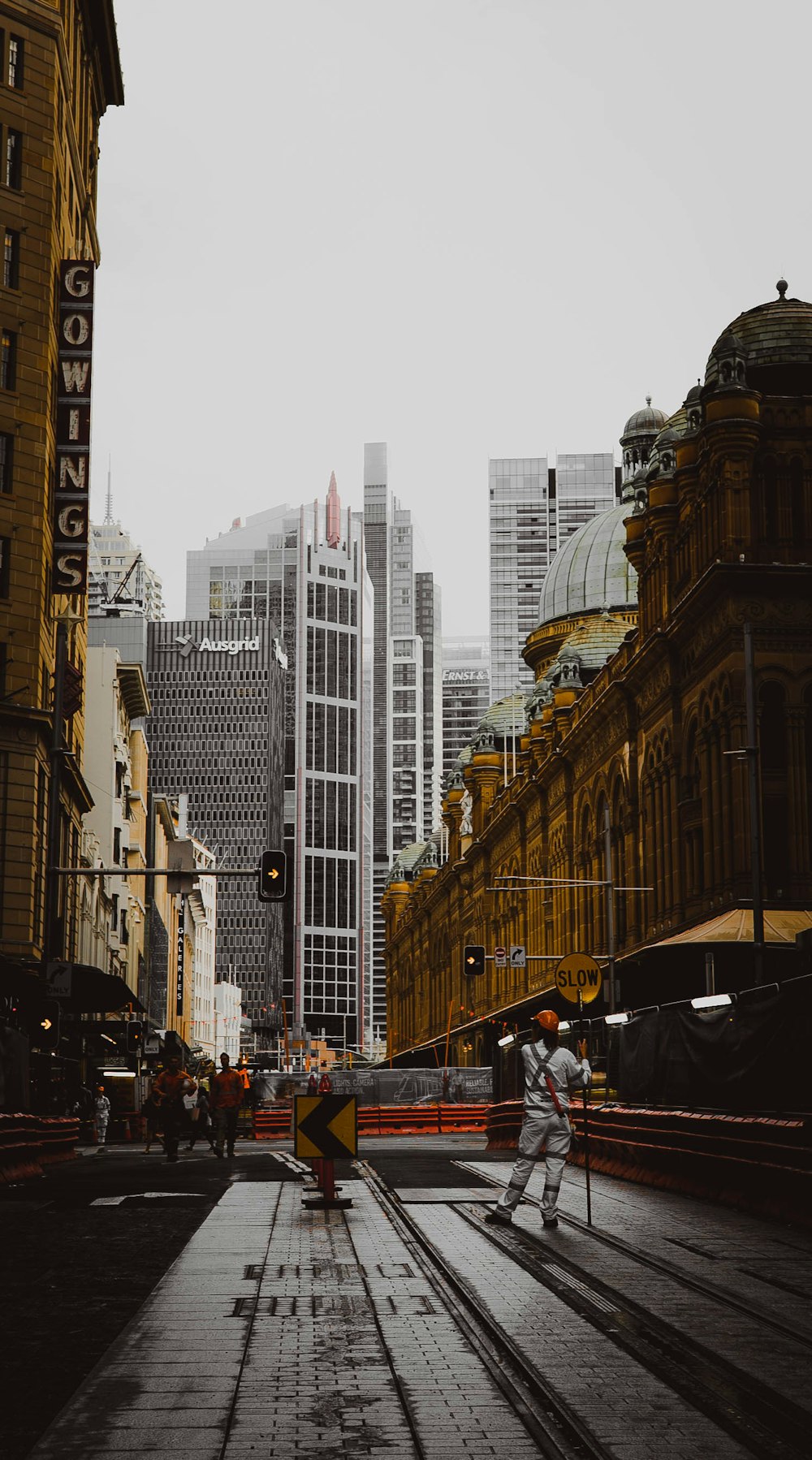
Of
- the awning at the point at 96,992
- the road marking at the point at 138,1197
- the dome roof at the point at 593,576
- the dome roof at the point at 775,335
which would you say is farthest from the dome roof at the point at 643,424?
the road marking at the point at 138,1197

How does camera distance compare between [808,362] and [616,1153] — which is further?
[808,362]

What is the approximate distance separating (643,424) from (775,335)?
143 ft

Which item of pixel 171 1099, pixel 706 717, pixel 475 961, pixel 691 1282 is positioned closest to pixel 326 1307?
pixel 691 1282

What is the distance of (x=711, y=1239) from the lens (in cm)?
1536

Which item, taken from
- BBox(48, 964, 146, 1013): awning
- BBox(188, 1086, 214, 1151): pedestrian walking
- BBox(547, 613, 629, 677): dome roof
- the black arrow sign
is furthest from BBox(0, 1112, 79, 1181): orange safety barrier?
BBox(547, 613, 629, 677): dome roof

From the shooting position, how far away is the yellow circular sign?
20781 millimetres

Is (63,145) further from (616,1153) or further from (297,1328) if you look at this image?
(297,1328)

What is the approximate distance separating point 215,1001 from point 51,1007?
164222mm

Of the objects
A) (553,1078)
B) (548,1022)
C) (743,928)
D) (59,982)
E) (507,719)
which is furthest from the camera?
(507,719)

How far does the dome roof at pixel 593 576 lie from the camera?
304 ft

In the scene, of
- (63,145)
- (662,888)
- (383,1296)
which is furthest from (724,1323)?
(63,145)

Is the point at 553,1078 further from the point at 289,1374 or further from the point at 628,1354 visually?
the point at 289,1374

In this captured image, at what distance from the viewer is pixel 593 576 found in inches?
3679

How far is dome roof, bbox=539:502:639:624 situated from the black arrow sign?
74926mm
